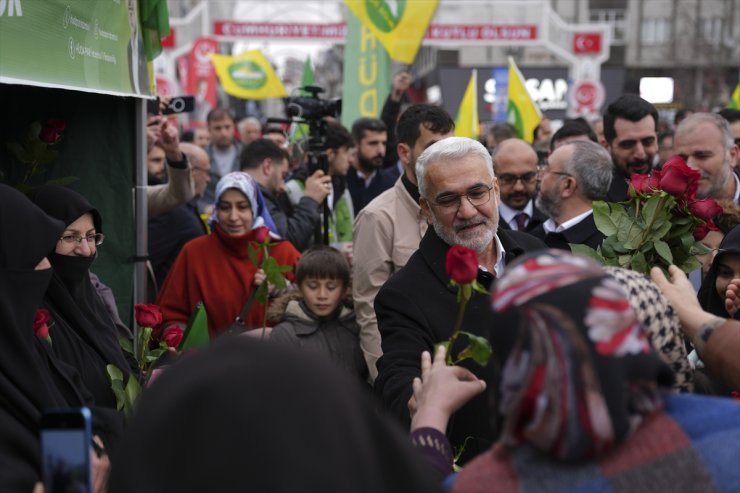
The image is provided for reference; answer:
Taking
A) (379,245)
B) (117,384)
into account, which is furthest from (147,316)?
(379,245)

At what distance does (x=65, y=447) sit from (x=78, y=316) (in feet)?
6.10

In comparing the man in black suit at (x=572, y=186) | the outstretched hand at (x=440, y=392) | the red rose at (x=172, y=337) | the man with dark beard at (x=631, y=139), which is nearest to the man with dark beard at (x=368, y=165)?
the man with dark beard at (x=631, y=139)

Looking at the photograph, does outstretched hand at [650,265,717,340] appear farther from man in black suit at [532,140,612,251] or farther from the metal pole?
the metal pole

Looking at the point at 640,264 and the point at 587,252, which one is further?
the point at 587,252

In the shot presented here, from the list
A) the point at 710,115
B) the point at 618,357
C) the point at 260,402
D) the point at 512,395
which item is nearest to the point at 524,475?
the point at 512,395

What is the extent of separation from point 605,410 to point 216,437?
2.19 feet

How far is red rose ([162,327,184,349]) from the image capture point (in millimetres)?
4305

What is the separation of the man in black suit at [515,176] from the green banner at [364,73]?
406cm

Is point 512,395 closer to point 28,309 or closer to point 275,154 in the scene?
point 28,309

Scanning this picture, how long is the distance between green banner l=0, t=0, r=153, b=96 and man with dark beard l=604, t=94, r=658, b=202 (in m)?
2.94

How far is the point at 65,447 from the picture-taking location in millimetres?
2102

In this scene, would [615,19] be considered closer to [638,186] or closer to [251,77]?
[251,77]

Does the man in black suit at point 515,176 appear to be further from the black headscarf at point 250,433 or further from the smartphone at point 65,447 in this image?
the black headscarf at point 250,433

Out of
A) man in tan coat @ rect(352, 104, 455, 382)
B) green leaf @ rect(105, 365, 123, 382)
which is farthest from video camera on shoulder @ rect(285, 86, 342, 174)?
green leaf @ rect(105, 365, 123, 382)
